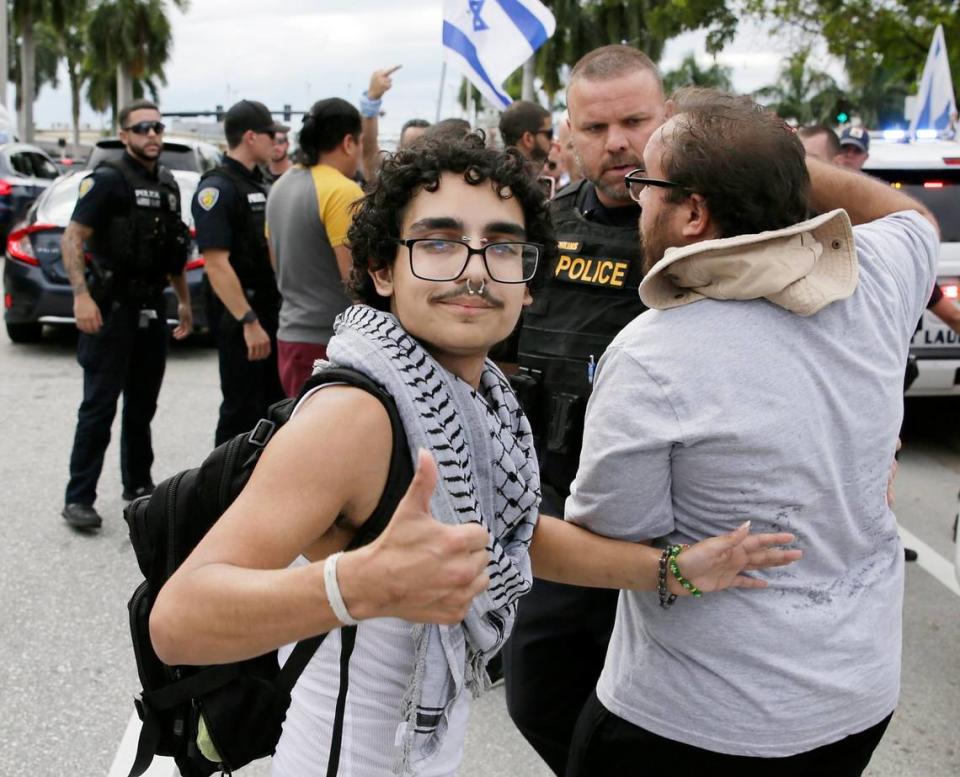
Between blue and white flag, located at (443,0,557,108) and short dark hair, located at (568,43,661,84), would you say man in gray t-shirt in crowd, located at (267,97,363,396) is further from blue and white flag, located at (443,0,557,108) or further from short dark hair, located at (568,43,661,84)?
short dark hair, located at (568,43,661,84)

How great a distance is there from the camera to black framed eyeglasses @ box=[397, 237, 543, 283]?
1699 millimetres

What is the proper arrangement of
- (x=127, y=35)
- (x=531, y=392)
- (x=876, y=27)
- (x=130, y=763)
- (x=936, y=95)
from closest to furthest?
(x=531, y=392) → (x=130, y=763) → (x=936, y=95) → (x=876, y=27) → (x=127, y=35)

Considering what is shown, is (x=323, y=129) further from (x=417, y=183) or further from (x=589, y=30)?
(x=589, y=30)

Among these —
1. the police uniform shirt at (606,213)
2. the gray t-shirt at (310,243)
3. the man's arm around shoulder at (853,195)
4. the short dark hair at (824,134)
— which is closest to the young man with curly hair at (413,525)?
the man's arm around shoulder at (853,195)

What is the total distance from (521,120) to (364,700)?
469cm

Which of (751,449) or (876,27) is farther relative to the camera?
(876,27)

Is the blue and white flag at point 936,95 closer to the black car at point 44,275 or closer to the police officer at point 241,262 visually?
the black car at point 44,275

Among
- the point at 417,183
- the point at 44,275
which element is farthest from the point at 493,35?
the point at 44,275

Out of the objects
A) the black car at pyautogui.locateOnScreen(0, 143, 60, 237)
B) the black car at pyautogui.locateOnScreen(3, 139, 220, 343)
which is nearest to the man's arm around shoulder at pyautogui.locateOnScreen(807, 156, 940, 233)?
the black car at pyautogui.locateOnScreen(3, 139, 220, 343)

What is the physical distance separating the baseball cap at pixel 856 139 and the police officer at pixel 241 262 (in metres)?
4.14

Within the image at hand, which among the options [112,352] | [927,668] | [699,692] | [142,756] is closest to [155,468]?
[112,352]

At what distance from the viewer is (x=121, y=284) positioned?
5.34 metres

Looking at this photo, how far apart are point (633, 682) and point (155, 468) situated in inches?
199

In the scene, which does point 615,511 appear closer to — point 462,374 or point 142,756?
point 462,374
